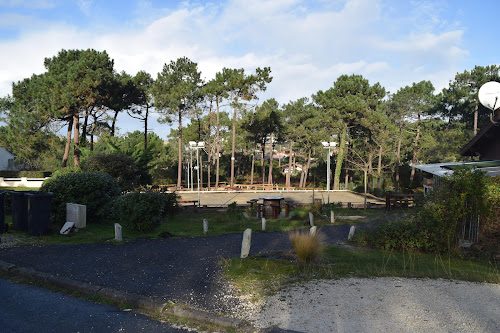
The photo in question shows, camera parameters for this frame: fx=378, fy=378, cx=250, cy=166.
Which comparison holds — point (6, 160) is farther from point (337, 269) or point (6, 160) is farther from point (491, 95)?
point (491, 95)

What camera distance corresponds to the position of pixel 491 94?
38.6 feet

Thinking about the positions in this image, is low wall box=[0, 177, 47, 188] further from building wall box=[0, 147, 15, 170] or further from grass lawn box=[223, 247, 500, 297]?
grass lawn box=[223, 247, 500, 297]

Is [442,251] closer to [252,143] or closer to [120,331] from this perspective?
[120,331]

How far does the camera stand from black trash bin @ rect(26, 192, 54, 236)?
1100cm

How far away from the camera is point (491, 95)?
1177 cm

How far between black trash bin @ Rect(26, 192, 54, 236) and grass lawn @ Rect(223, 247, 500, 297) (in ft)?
21.4

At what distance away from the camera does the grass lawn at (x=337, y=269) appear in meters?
6.56

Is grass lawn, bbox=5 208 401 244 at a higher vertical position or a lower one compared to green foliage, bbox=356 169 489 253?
lower

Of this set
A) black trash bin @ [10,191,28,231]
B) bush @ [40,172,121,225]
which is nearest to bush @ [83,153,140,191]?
bush @ [40,172,121,225]

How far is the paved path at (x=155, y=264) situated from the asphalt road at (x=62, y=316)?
0.62 metres

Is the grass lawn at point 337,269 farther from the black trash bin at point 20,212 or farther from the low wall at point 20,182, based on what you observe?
the low wall at point 20,182

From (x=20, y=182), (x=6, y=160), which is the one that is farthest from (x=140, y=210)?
(x=6, y=160)

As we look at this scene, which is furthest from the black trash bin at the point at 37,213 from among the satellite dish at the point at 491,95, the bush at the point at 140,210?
the satellite dish at the point at 491,95

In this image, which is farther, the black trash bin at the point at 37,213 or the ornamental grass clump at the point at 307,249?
the black trash bin at the point at 37,213
